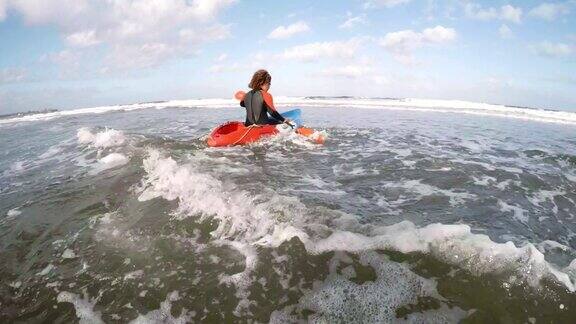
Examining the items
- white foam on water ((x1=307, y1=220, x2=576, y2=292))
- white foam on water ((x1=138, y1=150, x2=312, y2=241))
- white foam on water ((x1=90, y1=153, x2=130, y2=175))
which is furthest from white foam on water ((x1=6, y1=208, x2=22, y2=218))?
white foam on water ((x1=307, y1=220, x2=576, y2=292))

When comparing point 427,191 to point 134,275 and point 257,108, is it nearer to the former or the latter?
point 134,275

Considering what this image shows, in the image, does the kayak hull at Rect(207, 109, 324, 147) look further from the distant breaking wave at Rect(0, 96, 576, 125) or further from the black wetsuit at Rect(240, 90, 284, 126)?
the distant breaking wave at Rect(0, 96, 576, 125)

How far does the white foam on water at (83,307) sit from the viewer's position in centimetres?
302

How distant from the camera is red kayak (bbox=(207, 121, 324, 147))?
9812 millimetres

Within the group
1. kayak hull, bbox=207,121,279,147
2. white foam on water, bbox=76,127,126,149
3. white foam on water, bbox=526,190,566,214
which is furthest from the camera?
white foam on water, bbox=76,127,126,149

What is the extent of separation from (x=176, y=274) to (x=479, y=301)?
9.20 ft

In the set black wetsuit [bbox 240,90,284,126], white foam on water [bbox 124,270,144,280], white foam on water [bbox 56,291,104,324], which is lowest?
white foam on water [bbox 56,291,104,324]

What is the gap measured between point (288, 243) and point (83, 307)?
2022 millimetres

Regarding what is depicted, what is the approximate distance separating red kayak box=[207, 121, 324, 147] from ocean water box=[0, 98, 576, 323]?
1874 millimetres

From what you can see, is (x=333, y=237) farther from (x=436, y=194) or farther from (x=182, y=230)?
(x=436, y=194)

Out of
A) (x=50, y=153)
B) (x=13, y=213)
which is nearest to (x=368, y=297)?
(x=13, y=213)

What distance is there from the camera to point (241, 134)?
32.7ft

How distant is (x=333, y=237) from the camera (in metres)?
3.95

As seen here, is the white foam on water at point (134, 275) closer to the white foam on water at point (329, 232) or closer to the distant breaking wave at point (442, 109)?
the white foam on water at point (329, 232)
